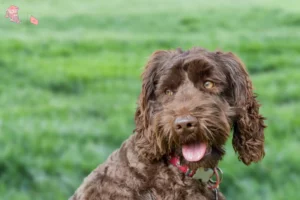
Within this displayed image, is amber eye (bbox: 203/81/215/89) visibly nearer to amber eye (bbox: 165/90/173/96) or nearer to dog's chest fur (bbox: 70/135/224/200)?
amber eye (bbox: 165/90/173/96)

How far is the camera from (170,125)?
434 cm

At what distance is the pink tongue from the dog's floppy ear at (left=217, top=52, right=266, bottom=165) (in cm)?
42

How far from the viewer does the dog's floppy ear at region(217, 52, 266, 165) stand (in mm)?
4695

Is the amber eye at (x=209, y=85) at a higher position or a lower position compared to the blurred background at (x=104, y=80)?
higher

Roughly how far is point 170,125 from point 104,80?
22.4 feet

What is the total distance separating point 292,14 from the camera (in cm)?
1891

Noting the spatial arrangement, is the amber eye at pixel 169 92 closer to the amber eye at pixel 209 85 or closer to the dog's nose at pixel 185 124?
the amber eye at pixel 209 85

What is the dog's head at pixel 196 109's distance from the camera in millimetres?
4332

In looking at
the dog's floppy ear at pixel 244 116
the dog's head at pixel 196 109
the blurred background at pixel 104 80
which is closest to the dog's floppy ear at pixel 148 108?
the dog's head at pixel 196 109

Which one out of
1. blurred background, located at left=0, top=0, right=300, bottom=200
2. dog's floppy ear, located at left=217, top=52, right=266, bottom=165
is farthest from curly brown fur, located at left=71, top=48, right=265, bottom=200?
blurred background, located at left=0, top=0, right=300, bottom=200

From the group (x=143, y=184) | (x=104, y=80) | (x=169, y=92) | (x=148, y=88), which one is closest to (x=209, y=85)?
(x=169, y=92)

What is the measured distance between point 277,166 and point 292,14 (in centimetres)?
1231

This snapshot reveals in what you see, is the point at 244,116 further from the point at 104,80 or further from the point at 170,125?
the point at 104,80

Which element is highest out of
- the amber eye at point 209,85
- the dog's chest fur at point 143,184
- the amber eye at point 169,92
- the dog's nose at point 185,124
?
the amber eye at point 209,85
